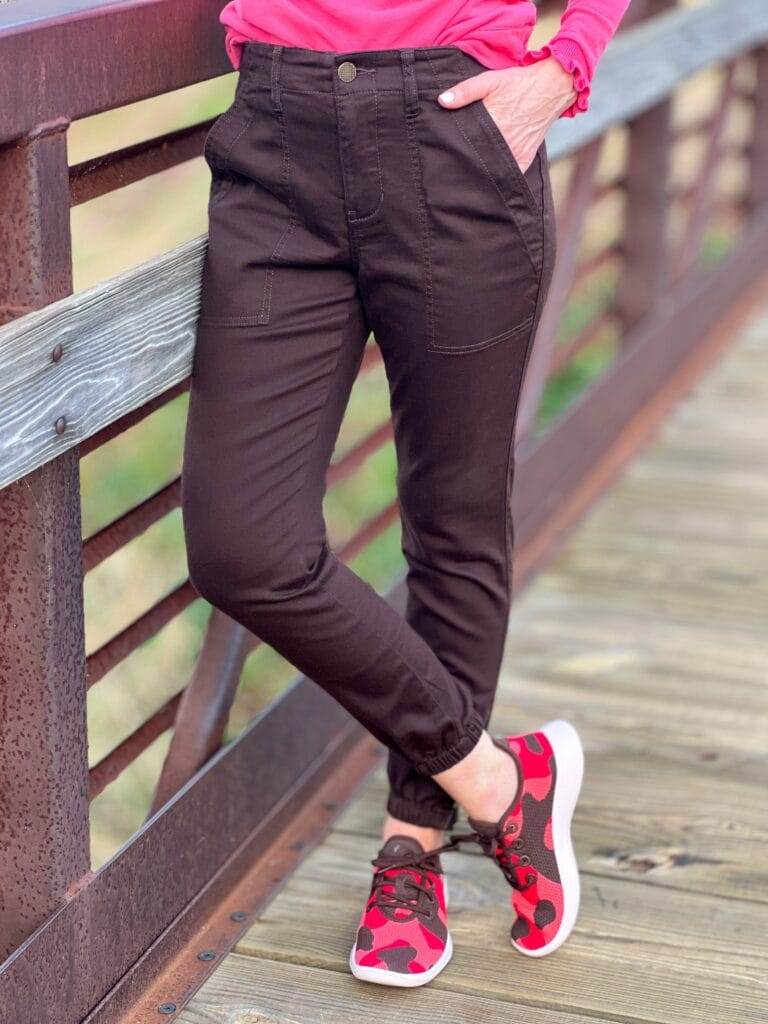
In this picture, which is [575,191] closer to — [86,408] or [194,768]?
[194,768]

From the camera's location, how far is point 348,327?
1521 millimetres

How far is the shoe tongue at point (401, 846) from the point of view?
68.9 inches

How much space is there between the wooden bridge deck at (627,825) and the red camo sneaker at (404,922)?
2cm

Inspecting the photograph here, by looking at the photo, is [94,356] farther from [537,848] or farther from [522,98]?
[537,848]

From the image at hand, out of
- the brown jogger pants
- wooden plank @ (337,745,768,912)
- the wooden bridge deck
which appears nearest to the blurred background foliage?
the wooden bridge deck

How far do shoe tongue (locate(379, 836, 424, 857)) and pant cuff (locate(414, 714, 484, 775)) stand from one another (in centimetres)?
14

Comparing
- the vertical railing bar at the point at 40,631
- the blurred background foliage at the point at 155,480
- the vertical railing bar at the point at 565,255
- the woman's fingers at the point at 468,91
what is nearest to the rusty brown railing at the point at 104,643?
the vertical railing bar at the point at 40,631

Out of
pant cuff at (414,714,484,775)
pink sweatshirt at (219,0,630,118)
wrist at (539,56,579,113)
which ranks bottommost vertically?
pant cuff at (414,714,484,775)

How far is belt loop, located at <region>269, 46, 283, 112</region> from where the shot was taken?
1.40 meters

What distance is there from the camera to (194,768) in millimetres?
1883

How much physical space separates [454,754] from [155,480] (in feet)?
12.9

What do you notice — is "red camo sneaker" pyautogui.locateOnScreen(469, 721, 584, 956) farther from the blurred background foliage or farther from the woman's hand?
the blurred background foliage

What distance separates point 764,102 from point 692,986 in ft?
12.3

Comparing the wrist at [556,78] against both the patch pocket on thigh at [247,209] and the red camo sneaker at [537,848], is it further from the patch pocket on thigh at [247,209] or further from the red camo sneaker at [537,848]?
the red camo sneaker at [537,848]
